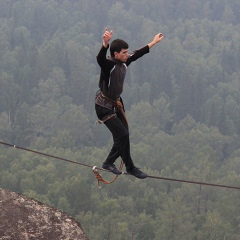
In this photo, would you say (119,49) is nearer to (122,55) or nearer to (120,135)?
(122,55)

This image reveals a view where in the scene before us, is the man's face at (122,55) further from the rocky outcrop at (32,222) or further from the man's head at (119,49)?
the rocky outcrop at (32,222)

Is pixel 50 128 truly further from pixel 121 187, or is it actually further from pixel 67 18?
pixel 67 18

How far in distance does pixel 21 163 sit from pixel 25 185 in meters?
10.8

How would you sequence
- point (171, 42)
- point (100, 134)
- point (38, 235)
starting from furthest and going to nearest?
point (171, 42)
point (100, 134)
point (38, 235)

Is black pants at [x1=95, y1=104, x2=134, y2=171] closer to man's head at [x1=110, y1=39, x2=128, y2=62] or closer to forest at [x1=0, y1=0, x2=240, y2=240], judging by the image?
man's head at [x1=110, y1=39, x2=128, y2=62]

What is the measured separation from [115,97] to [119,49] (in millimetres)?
870

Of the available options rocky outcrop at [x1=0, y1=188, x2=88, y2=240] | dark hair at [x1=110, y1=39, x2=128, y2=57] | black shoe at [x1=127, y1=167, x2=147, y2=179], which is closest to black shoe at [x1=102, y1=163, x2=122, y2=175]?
black shoe at [x1=127, y1=167, x2=147, y2=179]

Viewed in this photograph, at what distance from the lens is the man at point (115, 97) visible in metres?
9.98

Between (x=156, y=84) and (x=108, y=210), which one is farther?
(x=156, y=84)

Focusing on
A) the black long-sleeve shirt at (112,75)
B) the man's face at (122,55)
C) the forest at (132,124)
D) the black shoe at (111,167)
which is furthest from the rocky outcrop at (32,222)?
the forest at (132,124)

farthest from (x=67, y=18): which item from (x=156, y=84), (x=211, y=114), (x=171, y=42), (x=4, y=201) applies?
(x=4, y=201)

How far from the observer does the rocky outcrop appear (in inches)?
397

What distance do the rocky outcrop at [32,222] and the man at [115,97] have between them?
1.30m

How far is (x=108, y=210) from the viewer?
73.6 metres
